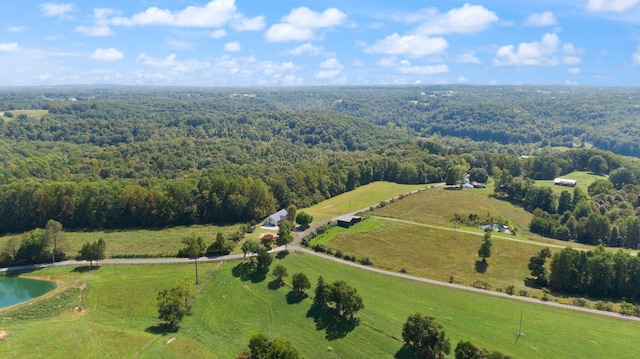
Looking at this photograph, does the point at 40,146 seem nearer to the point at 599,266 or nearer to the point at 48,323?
the point at 48,323

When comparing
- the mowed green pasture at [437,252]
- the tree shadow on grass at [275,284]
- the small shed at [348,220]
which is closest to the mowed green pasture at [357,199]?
the small shed at [348,220]

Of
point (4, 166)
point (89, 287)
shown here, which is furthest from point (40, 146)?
point (89, 287)

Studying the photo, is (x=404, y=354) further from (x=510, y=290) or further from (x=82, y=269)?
(x=82, y=269)

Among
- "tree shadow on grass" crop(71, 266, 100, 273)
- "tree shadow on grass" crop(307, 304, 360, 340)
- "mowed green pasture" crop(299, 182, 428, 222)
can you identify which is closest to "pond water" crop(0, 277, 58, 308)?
"tree shadow on grass" crop(71, 266, 100, 273)

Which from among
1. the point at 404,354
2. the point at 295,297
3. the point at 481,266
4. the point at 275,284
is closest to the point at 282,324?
the point at 295,297

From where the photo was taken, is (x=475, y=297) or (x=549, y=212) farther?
(x=549, y=212)

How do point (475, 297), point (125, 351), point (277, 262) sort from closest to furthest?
point (125, 351), point (475, 297), point (277, 262)
